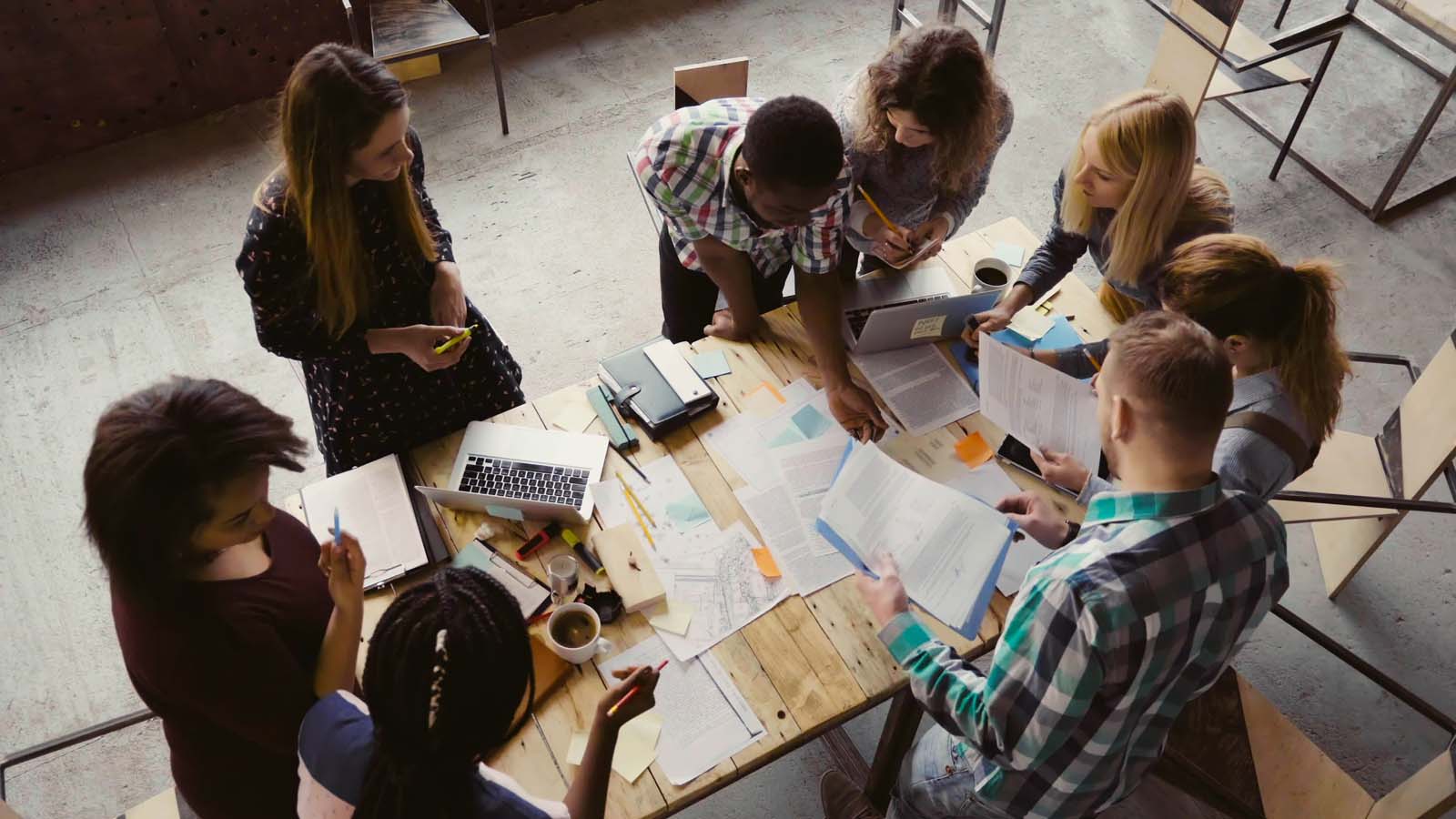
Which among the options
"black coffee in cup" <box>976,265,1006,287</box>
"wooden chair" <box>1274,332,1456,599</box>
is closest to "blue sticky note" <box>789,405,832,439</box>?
"black coffee in cup" <box>976,265,1006,287</box>

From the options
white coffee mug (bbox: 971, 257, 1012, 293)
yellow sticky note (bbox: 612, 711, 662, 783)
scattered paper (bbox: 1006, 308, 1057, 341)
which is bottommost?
yellow sticky note (bbox: 612, 711, 662, 783)

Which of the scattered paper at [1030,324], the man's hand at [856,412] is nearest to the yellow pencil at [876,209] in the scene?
the scattered paper at [1030,324]

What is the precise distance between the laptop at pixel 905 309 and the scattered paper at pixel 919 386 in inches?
1.3

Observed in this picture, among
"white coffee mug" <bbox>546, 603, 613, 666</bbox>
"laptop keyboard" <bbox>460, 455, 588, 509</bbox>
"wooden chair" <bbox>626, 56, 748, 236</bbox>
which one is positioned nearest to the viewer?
"white coffee mug" <bbox>546, 603, 613, 666</bbox>

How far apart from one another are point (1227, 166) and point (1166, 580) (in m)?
3.39

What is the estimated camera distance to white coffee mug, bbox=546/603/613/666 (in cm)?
189

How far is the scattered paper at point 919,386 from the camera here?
2.37 m

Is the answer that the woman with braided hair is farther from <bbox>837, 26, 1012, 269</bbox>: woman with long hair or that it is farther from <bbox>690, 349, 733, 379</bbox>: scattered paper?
<bbox>837, 26, 1012, 269</bbox>: woman with long hair

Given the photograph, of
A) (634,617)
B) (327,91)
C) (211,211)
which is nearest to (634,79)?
(211,211)

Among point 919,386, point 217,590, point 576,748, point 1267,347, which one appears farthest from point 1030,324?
point 217,590

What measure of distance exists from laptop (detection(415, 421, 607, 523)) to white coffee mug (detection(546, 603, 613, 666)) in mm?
221

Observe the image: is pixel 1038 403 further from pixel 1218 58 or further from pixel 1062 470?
pixel 1218 58

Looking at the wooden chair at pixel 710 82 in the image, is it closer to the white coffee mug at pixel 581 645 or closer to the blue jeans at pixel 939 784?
the white coffee mug at pixel 581 645

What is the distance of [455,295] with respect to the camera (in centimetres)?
240
